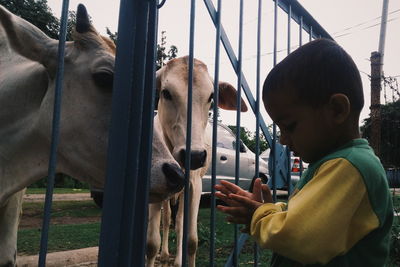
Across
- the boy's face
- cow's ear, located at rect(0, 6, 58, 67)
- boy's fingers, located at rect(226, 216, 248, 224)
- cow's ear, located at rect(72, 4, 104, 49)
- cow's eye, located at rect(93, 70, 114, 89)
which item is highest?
cow's ear, located at rect(72, 4, 104, 49)

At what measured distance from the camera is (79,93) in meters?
1.99

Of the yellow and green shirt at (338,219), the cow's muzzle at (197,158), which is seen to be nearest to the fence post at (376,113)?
the cow's muzzle at (197,158)

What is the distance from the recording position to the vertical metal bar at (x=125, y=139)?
1.21 m

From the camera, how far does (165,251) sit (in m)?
4.23

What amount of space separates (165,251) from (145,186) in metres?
3.12

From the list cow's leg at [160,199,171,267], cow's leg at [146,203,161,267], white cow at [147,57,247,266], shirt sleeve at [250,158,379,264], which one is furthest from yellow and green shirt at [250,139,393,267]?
cow's leg at [160,199,171,267]

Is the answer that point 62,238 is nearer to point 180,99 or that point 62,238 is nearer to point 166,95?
point 166,95

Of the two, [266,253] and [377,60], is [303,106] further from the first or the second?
[377,60]

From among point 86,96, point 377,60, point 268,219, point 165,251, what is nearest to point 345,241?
point 268,219

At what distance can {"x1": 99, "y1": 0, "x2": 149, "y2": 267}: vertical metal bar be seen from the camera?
1210 mm

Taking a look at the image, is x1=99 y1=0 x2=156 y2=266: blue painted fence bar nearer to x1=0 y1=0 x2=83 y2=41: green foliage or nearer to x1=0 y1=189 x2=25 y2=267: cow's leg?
x1=0 y1=189 x2=25 y2=267: cow's leg

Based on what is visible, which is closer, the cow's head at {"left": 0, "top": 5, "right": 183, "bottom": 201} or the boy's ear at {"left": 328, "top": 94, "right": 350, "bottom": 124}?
the boy's ear at {"left": 328, "top": 94, "right": 350, "bottom": 124}

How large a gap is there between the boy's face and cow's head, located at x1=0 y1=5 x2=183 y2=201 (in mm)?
701

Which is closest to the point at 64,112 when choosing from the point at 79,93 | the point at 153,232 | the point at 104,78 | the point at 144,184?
the point at 79,93
